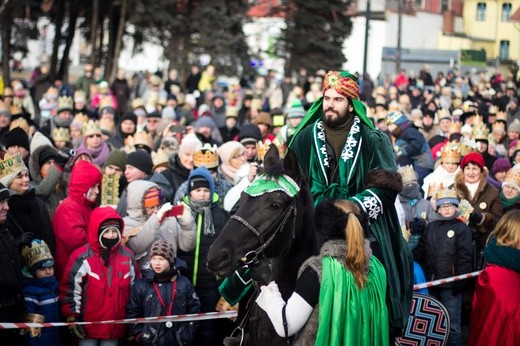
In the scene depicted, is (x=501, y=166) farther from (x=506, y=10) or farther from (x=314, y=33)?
(x=506, y=10)

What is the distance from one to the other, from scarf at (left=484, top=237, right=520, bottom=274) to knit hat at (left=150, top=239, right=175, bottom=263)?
2680 millimetres

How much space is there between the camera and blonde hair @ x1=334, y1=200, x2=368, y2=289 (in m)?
6.23

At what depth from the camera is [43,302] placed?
872 cm

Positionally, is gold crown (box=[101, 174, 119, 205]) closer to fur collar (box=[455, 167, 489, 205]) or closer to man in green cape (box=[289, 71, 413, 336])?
fur collar (box=[455, 167, 489, 205])

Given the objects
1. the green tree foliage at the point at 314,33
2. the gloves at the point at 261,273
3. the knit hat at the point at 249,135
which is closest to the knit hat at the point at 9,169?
the gloves at the point at 261,273

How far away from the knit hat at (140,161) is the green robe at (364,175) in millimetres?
4577

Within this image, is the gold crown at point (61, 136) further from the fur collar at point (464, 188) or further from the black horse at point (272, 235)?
the black horse at point (272, 235)

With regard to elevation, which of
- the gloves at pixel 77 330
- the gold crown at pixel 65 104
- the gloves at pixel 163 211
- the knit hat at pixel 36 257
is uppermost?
the gold crown at pixel 65 104

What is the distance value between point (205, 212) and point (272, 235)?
3847 millimetres

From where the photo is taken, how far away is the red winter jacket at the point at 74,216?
9.52 m

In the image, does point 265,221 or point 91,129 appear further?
point 91,129

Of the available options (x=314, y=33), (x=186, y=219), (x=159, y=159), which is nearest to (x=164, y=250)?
(x=186, y=219)

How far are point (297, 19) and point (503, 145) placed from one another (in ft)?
91.9

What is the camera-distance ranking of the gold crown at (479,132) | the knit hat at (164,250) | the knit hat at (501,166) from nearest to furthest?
the knit hat at (164,250) < the knit hat at (501,166) < the gold crown at (479,132)
